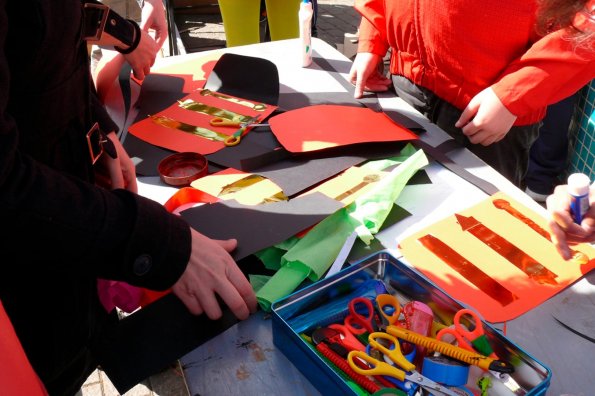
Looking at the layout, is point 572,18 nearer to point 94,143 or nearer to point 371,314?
point 371,314

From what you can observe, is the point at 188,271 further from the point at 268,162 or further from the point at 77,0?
the point at 268,162

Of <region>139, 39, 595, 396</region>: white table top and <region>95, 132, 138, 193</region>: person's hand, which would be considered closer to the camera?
<region>139, 39, 595, 396</region>: white table top

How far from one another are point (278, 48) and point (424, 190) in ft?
3.04

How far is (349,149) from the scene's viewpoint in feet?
3.98

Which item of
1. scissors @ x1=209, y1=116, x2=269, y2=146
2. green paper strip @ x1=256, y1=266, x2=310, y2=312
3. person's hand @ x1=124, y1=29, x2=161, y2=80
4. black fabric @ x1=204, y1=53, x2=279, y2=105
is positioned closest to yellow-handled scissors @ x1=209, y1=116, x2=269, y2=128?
scissors @ x1=209, y1=116, x2=269, y2=146

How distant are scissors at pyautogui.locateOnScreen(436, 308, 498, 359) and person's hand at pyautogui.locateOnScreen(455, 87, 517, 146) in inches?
23.8

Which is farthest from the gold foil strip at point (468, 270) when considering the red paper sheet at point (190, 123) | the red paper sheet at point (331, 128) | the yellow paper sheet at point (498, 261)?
the red paper sheet at point (190, 123)

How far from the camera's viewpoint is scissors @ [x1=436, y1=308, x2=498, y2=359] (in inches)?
27.8

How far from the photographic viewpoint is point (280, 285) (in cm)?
86

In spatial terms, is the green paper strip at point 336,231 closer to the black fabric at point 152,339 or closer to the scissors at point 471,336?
the black fabric at point 152,339

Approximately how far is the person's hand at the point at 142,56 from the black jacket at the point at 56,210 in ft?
1.93

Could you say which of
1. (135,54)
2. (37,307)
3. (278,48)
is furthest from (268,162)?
(278,48)

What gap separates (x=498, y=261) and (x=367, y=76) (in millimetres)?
735

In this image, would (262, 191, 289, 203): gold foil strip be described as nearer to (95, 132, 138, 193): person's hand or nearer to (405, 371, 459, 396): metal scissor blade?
(95, 132, 138, 193): person's hand
